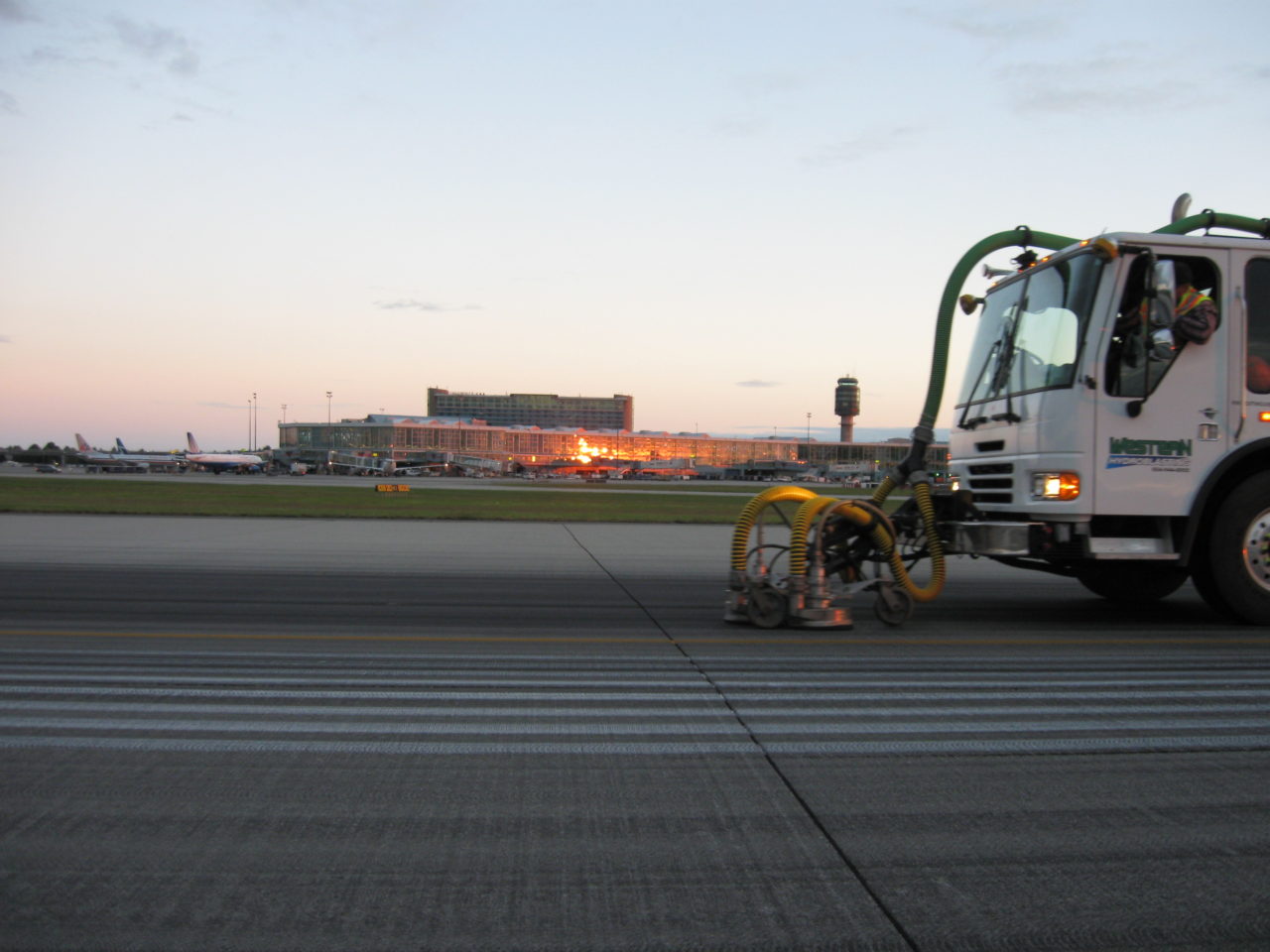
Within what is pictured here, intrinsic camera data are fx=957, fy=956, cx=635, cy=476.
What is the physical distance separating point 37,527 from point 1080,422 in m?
20.6

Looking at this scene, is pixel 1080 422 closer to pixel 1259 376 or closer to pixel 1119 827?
pixel 1259 376

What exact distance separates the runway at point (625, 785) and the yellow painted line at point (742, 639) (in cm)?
6

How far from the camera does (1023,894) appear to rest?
3.31m

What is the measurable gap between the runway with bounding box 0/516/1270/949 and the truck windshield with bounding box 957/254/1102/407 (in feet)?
7.71

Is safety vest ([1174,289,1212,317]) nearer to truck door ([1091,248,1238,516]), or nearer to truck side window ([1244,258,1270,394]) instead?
truck door ([1091,248,1238,516])

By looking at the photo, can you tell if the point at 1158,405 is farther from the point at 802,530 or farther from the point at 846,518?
the point at 802,530

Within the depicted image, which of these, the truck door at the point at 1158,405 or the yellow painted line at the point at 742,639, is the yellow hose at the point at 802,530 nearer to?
the yellow painted line at the point at 742,639

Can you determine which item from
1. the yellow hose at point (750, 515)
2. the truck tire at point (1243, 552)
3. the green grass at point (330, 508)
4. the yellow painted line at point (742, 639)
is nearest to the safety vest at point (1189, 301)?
the truck tire at point (1243, 552)

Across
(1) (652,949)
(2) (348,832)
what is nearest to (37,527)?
(2) (348,832)

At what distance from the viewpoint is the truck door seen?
818 centimetres

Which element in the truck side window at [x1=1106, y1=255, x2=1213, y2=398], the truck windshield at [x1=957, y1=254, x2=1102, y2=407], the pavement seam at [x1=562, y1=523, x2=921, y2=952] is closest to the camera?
the pavement seam at [x1=562, y1=523, x2=921, y2=952]

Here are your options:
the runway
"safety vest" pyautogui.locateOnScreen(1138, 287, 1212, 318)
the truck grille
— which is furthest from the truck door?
the runway

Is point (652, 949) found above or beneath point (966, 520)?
beneath

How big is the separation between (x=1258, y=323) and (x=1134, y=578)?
3.07 meters
